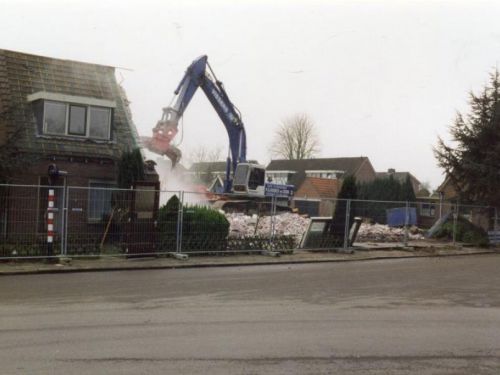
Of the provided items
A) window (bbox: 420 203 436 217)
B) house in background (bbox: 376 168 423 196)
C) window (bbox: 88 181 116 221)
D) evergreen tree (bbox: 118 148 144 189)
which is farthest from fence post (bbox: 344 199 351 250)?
house in background (bbox: 376 168 423 196)

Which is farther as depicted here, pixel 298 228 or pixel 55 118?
pixel 298 228

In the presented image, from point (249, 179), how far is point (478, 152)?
38.1 ft

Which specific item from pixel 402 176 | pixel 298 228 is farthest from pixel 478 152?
pixel 402 176

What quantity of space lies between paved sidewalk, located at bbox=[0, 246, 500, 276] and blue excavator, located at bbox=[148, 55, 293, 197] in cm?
978

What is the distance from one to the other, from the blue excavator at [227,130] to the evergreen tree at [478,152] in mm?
9793

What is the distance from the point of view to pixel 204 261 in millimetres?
14867

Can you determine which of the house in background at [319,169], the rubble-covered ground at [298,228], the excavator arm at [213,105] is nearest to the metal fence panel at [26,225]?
the rubble-covered ground at [298,228]

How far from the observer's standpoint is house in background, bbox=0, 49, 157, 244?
57.8 feet

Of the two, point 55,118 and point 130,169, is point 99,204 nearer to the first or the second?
point 130,169

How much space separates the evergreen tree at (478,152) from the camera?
23500 mm

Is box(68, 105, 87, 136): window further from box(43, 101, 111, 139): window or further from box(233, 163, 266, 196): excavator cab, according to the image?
box(233, 163, 266, 196): excavator cab

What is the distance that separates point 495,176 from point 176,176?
14327mm

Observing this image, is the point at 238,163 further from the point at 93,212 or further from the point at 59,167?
the point at 93,212

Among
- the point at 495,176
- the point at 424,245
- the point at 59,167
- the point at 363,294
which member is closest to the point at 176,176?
the point at 59,167
